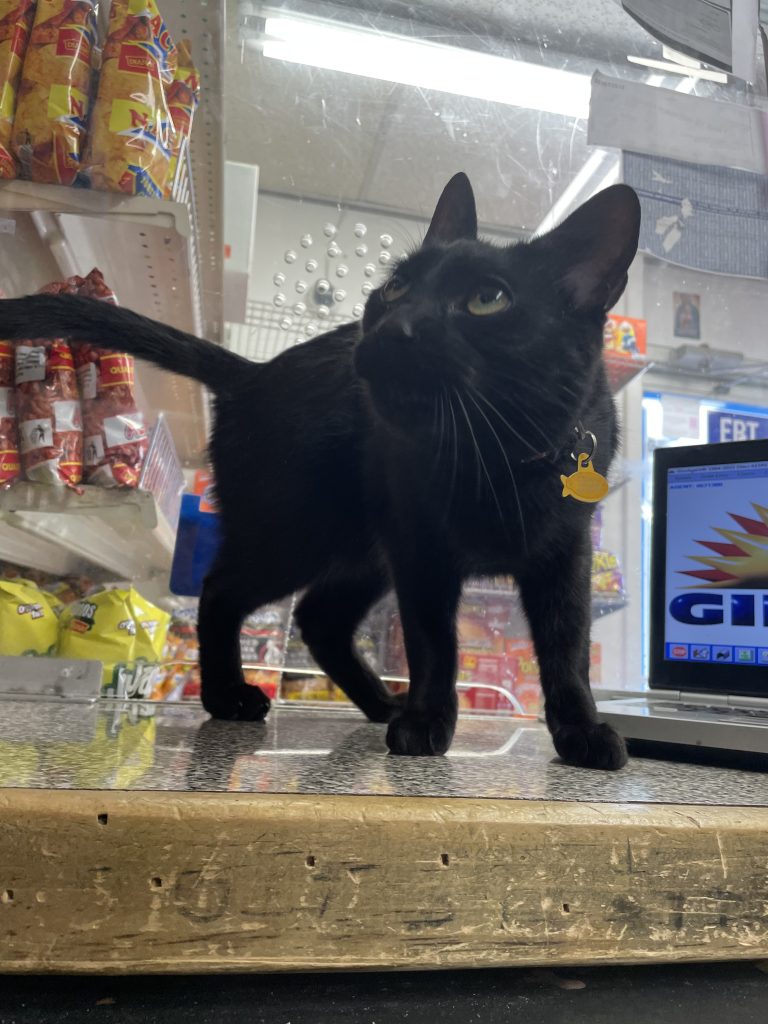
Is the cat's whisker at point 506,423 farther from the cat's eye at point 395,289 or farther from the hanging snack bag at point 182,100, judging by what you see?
the hanging snack bag at point 182,100

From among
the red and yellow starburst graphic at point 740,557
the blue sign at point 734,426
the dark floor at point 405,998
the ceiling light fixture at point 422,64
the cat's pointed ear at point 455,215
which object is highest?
the ceiling light fixture at point 422,64

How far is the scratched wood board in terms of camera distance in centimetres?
33

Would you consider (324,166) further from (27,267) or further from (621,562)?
(621,562)

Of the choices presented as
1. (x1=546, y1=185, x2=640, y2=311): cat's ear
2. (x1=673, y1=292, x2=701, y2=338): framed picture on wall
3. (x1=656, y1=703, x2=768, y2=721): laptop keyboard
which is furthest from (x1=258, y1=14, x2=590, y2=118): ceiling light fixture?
(x1=656, y1=703, x2=768, y2=721): laptop keyboard

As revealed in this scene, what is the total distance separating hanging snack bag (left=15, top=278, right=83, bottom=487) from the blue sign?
3.83ft

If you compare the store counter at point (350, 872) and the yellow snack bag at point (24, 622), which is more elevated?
the yellow snack bag at point (24, 622)

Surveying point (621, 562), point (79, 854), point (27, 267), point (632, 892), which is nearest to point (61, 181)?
point (27, 267)

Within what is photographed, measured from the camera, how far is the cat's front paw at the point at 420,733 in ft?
2.09

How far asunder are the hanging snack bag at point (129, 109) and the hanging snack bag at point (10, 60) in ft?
0.29

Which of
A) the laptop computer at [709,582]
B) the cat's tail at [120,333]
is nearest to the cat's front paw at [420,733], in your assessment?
the laptop computer at [709,582]

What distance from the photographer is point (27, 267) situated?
45.3 inches

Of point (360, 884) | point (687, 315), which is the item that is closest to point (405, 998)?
point (360, 884)

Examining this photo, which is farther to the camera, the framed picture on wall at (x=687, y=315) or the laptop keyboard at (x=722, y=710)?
the framed picture on wall at (x=687, y=315)

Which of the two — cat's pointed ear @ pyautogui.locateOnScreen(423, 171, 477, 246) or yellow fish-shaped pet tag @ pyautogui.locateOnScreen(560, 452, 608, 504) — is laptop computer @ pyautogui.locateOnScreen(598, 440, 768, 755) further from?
cat's pointed ear @ pyautogui.locateOnScreen(423, 171, 477, 246)
